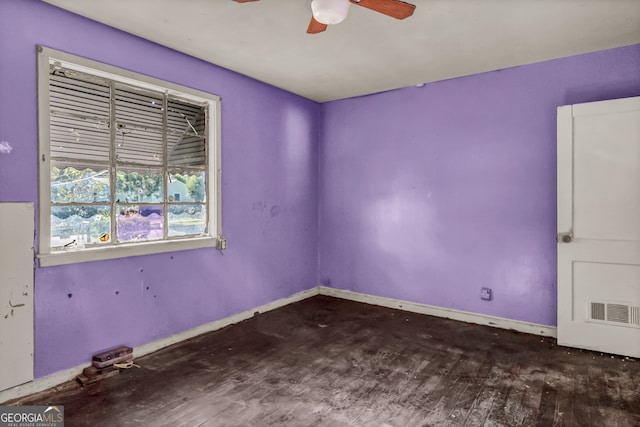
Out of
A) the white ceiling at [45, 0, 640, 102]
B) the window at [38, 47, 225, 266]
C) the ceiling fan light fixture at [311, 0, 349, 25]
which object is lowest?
the window at [38, 47, 225, 266]

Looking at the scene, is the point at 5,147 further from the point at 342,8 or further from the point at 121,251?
the point at 342,8

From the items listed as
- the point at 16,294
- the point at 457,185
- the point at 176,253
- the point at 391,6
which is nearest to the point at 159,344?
the point at 176,253

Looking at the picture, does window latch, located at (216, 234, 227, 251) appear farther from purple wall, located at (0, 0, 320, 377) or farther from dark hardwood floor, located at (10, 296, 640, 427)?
dark hardwood floor, located at (10, 296, 640, 427)

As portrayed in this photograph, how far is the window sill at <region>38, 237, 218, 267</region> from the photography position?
2530mm

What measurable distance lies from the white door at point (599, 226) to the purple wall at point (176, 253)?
2.87 m

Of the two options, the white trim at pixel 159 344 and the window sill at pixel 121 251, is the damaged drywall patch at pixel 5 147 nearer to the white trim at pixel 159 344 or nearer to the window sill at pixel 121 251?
the window sill at pixel 121 251

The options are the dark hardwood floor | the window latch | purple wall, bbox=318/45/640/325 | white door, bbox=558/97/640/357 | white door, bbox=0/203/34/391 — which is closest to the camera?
the dark hardwood floor

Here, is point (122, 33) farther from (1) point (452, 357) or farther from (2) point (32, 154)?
(1) point (452, 357)

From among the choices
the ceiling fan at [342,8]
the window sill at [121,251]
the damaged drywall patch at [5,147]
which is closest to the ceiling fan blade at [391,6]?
the ceiling fan at [342,8]

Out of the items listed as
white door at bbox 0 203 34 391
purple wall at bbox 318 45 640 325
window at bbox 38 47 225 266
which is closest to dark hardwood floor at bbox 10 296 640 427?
white door at bbox 0 203 34 391

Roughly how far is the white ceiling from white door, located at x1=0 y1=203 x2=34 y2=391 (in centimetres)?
152

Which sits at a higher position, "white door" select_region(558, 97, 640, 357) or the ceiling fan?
the ceiling fan

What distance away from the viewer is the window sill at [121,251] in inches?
99.6

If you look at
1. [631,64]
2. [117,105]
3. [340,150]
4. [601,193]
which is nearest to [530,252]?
[601,193]
